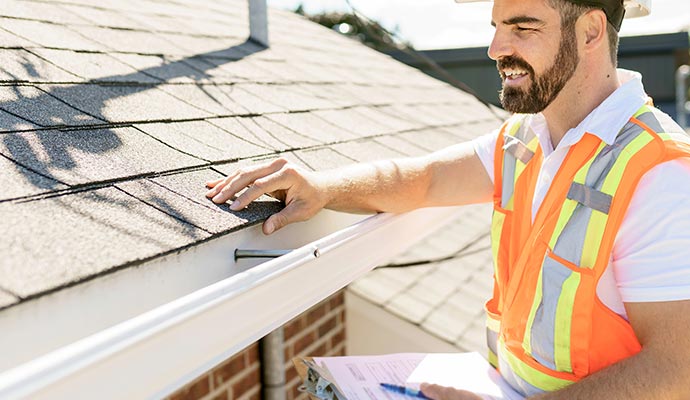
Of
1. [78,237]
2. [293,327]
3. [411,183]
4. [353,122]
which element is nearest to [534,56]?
[411,183]

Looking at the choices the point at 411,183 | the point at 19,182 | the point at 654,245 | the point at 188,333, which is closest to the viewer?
the point at 188,333

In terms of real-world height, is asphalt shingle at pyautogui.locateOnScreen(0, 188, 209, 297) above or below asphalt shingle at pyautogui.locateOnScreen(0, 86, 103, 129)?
below

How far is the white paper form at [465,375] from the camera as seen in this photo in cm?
226

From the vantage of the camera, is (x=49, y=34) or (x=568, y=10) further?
(x=49, y=34)

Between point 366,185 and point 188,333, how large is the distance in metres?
1.12

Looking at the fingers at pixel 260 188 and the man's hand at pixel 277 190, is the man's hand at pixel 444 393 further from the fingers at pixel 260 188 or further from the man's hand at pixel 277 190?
the fingers at pixel 260 188

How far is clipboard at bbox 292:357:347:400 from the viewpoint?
6.88ft

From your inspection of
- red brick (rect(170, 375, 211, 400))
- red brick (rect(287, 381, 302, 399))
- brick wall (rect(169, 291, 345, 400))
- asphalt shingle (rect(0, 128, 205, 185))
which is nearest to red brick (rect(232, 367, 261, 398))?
brick wall (rect(169, 291, 345, 400))

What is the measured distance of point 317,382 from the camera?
2.14 metres

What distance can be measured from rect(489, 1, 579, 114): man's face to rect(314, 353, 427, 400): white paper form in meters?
0.86

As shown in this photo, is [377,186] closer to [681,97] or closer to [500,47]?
[500,47]

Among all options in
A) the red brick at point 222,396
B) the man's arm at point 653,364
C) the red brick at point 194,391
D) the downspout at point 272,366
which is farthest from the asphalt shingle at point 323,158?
the red brick at point 222,396

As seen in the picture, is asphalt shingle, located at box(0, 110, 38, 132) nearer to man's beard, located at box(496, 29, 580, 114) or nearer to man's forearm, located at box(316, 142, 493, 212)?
man's forearm, located at box(316, 142, 493, 212)

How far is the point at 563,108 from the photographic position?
223 cm
